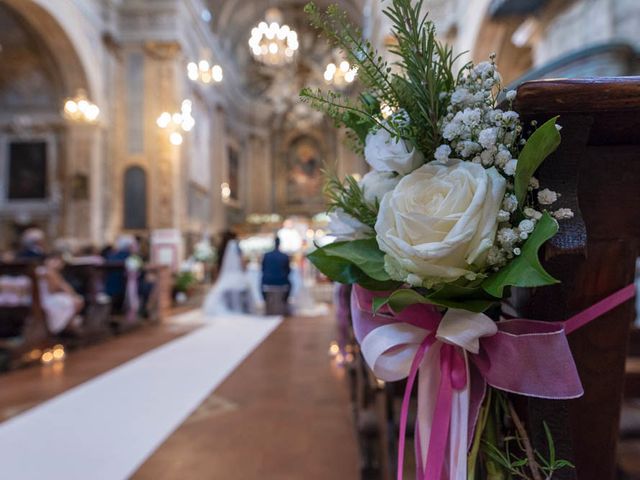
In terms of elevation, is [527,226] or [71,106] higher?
[71,106]

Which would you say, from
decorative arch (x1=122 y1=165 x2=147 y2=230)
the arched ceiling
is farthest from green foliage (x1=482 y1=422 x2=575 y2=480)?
the arched ceiling

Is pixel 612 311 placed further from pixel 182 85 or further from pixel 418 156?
pixel 182 85

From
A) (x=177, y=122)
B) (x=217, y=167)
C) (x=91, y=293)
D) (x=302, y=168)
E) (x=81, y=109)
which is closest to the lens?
(x=91, y=293)

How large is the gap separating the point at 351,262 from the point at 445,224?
0.60ft

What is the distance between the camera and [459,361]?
2.21 ft

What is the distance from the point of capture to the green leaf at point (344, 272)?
29.0 inches

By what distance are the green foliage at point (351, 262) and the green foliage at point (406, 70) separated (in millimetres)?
181

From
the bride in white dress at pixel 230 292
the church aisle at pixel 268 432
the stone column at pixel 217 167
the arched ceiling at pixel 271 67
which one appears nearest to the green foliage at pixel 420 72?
the church aisle at pixel 268 432

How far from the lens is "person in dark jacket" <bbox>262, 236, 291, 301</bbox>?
7613mm

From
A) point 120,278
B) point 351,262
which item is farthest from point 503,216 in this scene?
point 120,278

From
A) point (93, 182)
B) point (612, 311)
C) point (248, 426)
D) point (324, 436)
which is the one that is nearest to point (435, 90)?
point (612, 311)

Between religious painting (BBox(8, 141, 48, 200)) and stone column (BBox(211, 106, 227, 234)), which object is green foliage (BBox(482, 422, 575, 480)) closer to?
religious painting (BBox(8, 141, 48, 200))

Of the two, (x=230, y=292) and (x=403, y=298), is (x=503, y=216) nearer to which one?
(x=403, y=298)

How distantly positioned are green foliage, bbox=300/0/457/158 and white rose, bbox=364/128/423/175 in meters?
0.02
